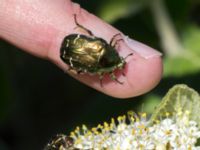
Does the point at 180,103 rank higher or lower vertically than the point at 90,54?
lower

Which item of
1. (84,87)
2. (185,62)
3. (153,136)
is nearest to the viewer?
(153,136)

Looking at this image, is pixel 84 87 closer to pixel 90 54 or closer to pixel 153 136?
pixel 90 54

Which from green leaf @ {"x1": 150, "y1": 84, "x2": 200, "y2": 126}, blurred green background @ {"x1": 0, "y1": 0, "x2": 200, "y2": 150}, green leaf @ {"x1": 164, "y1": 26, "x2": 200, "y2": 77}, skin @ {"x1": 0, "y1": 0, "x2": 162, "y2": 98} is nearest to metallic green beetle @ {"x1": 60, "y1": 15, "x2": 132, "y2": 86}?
skin @ {"x1": 0, "y1": 0, "x2": 162, "y2": 98}

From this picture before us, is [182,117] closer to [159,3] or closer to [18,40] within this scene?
[18,40]

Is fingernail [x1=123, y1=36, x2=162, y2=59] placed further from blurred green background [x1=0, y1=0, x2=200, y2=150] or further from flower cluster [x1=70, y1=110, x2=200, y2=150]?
blurred green background [x1=0, y1=0, x2=200, y2=150]

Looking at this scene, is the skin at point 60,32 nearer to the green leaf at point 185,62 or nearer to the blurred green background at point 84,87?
the blurred green background at point 84,87

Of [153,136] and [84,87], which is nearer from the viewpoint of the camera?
A: [153,136]

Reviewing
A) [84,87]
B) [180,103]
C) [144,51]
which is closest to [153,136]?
[180,103]

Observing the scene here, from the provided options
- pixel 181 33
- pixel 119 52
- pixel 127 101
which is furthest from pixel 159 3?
pixel 119 52
